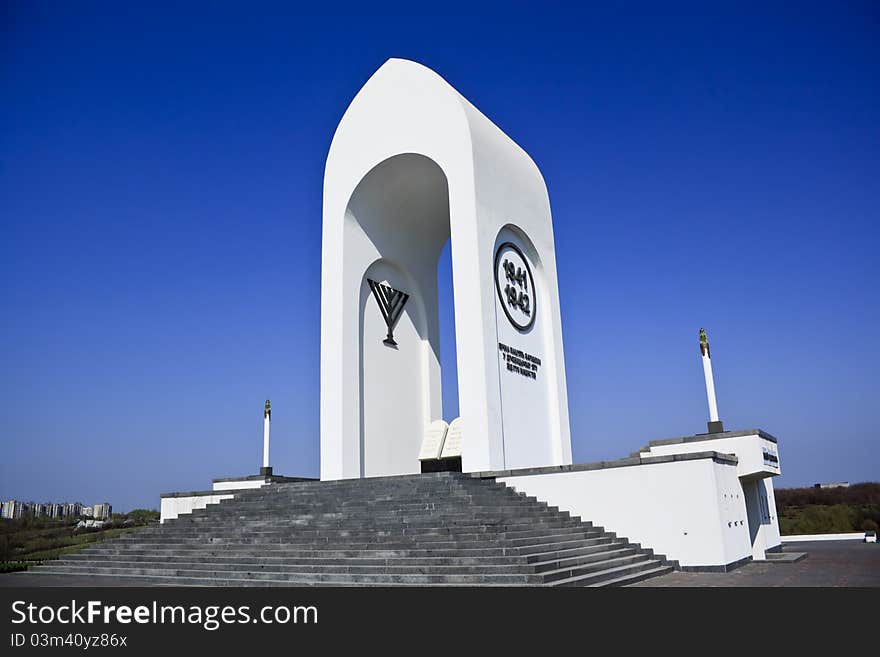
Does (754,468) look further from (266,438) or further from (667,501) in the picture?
(266,438)

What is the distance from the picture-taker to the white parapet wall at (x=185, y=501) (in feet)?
55.9

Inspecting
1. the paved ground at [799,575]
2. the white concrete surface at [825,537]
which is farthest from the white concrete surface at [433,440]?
the white concrete surface at [825,537]

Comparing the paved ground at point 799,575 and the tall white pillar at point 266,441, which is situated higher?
the tall white pillar at point 266,441

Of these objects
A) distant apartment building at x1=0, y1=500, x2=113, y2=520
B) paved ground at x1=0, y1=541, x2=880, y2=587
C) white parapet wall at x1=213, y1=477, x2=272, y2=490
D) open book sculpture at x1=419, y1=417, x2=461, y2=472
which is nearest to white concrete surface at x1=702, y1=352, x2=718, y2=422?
paved ground at x1=0, y1=541, x2=880, y2=587

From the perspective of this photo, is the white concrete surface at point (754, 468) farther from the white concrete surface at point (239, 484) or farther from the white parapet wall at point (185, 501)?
the white parapet wall at point (185, 501)

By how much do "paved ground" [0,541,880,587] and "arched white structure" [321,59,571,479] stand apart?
5239mm

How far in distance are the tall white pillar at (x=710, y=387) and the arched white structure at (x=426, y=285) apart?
419 cm

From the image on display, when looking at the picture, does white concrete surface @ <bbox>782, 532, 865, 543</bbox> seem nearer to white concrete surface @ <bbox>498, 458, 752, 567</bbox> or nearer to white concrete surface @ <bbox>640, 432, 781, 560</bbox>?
white concrete surface @ <bbox>640, 432, 781, 560</bbox>

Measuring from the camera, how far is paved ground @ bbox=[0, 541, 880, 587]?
912cm

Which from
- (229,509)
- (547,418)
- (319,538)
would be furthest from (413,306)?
(319,538)

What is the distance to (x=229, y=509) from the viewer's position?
1398cm

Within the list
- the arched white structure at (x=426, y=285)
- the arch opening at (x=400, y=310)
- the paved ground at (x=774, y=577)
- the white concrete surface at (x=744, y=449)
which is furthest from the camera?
the arch opening at (x=400, y=310)
